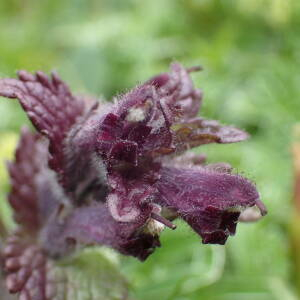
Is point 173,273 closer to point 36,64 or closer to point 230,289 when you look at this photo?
point 230,289

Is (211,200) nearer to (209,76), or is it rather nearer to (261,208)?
(261,208)

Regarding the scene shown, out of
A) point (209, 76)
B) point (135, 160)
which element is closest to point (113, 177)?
point (135, 160)


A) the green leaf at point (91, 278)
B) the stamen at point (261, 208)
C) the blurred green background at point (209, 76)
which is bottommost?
the blurred green background at point (209, 76)

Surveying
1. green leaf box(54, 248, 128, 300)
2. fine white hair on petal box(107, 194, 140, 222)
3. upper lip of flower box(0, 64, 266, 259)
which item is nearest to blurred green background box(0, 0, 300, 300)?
green leaf box(54, 248, 128, 300)

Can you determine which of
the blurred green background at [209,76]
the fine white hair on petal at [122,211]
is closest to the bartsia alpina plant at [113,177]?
the fine white hair on petal at [122,211]

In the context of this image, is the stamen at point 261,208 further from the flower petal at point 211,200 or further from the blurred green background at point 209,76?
the blurred green background at point 209,76

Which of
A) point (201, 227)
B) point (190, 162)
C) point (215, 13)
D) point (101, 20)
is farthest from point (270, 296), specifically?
point (101, 20)
